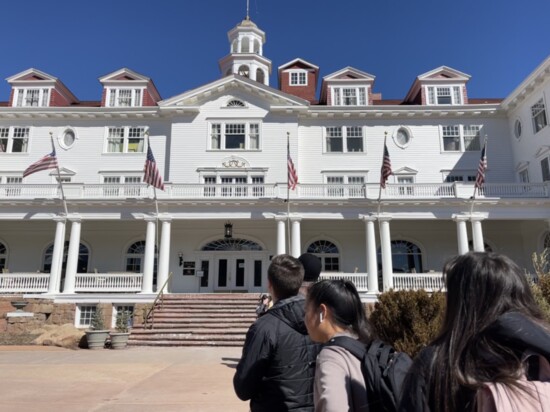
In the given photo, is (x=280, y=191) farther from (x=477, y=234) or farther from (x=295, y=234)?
(x=477, y=234)

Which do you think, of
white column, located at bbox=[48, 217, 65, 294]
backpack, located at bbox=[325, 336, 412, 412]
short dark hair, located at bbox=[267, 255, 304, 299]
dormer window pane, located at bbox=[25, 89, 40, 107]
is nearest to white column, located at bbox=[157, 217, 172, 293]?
white column, located at bbox=[48, 217, 65, 294]

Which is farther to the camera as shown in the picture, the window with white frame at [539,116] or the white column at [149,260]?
the window with white frame at [539,116]

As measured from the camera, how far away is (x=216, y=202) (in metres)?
20.8

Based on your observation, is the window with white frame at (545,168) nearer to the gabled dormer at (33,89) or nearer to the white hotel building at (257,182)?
the white hotel building at (257,182)

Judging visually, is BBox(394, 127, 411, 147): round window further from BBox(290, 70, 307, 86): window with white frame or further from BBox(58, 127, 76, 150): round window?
BBox(58, 127, 76, 150): round window

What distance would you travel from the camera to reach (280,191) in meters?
21.1

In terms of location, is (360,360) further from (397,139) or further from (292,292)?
(397,139)

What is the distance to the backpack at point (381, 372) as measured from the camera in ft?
6.32

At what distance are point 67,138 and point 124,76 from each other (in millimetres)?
5119

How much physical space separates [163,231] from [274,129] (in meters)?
8.65

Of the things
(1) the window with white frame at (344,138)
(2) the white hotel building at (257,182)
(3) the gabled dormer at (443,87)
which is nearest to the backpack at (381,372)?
(2) the white hotel building at (257,182)

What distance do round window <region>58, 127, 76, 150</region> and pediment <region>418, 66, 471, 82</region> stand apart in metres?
21.0

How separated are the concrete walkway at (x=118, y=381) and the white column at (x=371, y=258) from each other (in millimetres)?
8435

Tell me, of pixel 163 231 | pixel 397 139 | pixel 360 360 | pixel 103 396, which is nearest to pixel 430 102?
pixel 397 139
